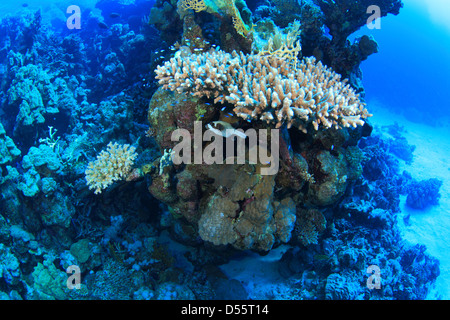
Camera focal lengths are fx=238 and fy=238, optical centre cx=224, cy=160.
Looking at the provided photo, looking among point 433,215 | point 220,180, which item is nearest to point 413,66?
point 433,215

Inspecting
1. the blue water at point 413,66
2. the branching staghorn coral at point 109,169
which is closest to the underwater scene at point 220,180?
the branching staghorn coral at point 109,169

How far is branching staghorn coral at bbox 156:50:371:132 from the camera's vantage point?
11.0ft

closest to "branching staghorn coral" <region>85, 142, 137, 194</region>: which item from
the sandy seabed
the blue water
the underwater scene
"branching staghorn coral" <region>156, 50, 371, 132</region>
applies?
the underwater scene

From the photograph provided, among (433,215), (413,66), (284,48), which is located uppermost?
(413,66)

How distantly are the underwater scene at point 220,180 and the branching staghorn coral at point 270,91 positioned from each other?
3cm

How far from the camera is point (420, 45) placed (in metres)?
51.6

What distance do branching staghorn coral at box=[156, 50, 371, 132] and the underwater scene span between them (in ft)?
0.09

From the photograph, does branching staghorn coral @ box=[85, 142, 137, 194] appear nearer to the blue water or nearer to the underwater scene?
the underwater scene

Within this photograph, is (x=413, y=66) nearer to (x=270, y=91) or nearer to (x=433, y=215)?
(x=433, y=215)

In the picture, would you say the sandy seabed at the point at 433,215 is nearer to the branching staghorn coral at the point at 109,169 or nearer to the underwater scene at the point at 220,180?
the underwater scene at the point at 220,180

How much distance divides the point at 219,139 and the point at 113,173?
2.39 metres

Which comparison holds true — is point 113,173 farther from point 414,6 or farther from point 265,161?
point 414,6

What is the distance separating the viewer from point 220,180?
13.7ft

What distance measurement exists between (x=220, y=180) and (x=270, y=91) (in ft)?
5.65
